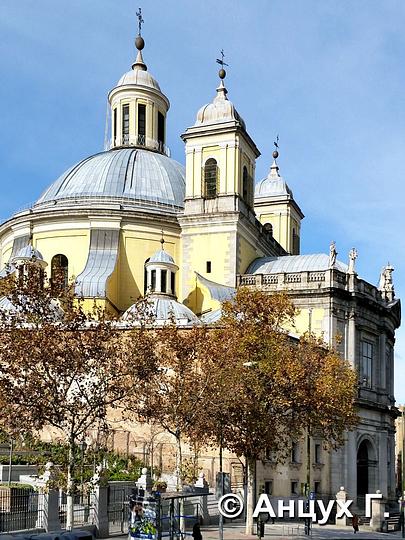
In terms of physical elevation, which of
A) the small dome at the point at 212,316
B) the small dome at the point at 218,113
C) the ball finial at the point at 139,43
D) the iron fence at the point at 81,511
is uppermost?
the ball finial at the point at 139,43

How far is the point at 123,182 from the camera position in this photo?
66375 mm

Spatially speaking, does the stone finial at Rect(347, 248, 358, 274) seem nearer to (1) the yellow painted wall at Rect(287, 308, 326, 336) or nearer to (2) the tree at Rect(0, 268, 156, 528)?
(1) the yellow painted wall at Rect(287, 308, 326, 336)

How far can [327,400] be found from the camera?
39.4 metres

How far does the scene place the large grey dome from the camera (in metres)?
64.8

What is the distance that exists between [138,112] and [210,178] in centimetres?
1403

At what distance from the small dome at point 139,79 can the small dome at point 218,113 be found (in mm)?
11943

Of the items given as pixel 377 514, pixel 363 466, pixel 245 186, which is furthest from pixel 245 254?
pixel 377 514

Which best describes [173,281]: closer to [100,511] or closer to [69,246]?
[69,246]

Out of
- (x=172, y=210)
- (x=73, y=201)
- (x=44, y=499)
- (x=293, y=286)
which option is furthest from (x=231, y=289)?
(x=44, y=499)

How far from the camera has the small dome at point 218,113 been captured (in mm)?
62969

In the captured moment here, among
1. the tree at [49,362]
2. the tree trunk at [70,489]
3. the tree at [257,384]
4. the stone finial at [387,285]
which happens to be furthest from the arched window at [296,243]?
the tree trunk at [70,489]

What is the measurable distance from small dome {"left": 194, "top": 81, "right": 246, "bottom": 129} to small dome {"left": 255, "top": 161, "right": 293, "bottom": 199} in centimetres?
1970

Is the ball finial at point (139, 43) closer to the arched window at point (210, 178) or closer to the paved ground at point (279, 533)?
the arched window at point (210, 178)

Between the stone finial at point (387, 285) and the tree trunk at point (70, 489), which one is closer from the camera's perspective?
the tree trunk at point (70, 489)
